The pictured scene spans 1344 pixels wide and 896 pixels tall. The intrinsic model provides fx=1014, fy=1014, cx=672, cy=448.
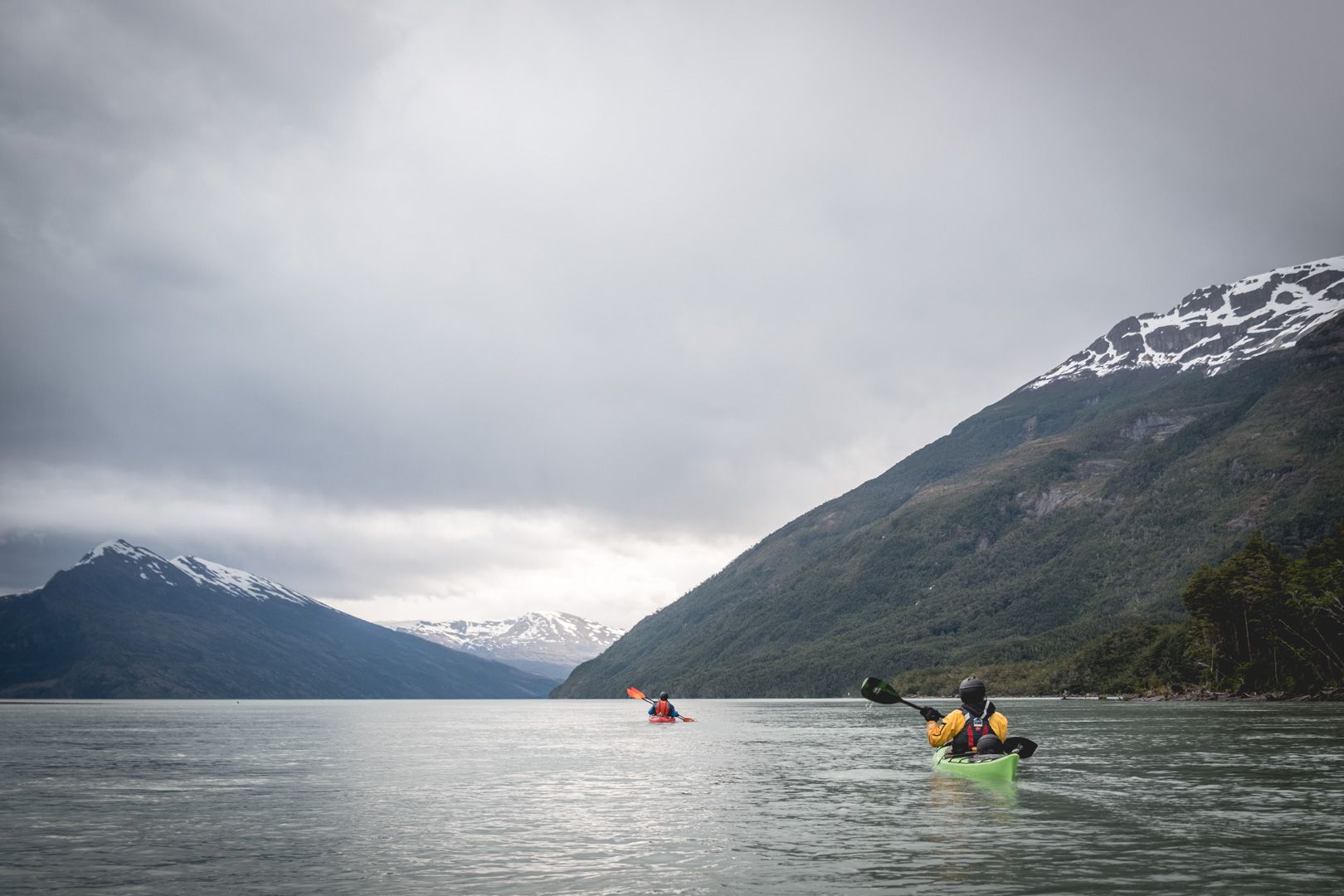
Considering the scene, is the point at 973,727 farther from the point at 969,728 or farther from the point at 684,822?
the point at 684,822

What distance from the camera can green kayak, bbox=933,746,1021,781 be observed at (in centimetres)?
4397

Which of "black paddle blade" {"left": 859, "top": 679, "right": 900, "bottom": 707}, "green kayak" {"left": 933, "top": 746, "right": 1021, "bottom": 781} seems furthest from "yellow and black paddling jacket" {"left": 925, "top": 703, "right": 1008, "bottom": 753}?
"black paddle blade" {"left": 859, "top": 679, "right": 900, "bottom": 707}

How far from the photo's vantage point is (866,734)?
99188mm

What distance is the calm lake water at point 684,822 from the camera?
81.2 feet

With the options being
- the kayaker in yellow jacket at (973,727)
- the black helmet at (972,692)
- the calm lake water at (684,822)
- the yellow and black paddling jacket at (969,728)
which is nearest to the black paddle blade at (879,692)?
the calm lake water at (684,822)

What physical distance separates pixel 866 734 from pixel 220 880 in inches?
3214

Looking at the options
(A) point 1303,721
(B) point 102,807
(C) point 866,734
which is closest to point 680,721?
(C) point 866,734

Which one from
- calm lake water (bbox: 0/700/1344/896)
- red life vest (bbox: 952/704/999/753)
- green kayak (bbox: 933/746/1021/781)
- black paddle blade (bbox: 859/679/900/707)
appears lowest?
calm lake water (bbox: 0/700/1344/896)

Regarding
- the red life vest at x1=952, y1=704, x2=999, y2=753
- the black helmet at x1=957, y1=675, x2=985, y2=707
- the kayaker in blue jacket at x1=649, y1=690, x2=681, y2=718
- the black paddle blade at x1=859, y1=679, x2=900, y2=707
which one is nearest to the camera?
the black helmet at x1=957, y1=675, x2=985, y2=707

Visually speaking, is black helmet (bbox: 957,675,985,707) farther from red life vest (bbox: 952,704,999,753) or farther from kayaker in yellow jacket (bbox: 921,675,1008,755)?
red life vest (bbox: 952,704,999,753)

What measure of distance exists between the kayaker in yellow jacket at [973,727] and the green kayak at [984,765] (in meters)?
0.37

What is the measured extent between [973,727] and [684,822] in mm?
17281

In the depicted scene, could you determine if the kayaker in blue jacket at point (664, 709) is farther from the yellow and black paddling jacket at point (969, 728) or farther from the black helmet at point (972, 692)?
the black helmet at point (972, 692)

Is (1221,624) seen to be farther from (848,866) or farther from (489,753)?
(848,866)
